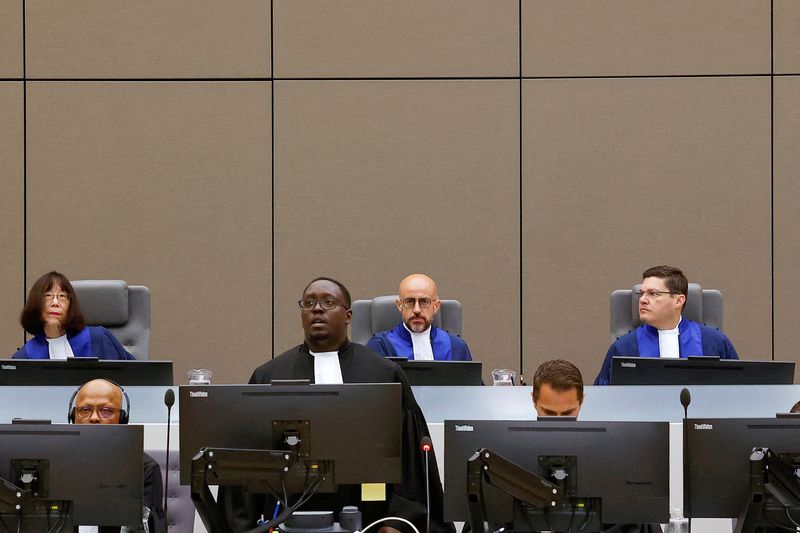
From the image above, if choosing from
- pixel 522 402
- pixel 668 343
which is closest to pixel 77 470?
pixel 522 402

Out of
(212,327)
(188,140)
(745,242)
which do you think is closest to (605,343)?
(745,242)

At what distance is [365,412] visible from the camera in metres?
2.80

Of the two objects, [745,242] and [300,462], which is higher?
[745,242]

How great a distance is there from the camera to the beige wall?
6.75 m

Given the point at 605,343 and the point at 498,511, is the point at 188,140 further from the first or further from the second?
the point at 498,511

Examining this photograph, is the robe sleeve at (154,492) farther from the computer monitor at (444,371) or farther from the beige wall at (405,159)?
the beige wall at (405,159)

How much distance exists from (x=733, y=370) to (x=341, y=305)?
163 centimetres

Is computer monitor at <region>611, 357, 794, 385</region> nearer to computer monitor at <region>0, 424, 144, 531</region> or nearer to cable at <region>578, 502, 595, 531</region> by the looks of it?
cable at <region>578, 502, 595, 531</region>

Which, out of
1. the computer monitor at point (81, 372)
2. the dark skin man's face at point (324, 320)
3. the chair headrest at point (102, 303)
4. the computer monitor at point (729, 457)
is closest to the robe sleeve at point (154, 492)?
the dark skin man's face at point (324, 320)

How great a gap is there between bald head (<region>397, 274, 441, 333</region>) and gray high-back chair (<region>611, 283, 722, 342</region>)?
0.98 m

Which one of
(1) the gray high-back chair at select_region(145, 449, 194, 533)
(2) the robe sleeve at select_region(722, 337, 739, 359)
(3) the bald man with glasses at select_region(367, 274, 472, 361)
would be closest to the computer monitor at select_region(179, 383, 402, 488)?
(1) the gray high-back chair at select_region(145, 449, 194, 533)

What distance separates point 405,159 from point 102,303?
2259mm

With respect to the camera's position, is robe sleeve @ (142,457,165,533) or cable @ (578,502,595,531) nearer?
cable @ (578,502,595,531)

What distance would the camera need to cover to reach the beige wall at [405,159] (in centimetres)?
675
